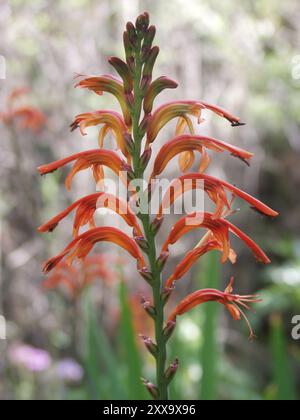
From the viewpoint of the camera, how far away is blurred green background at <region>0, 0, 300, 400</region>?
457cm

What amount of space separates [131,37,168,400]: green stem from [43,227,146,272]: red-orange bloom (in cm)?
5

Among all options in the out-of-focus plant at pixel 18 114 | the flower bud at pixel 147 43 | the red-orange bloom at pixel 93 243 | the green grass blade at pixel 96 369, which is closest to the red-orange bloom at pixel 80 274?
the green grass blade at pixel 96 369

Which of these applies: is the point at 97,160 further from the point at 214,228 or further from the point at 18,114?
the point at 18,114

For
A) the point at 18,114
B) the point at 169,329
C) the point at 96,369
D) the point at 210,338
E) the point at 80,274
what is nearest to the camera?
the point at 169,329

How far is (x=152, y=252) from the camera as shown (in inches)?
55.7

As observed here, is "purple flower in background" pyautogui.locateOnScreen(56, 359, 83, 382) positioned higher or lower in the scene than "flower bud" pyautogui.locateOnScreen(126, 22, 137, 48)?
lower

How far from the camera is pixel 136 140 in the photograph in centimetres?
139

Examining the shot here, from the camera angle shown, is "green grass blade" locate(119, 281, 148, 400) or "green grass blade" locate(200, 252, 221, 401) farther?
"green grass blade" locate(200, 252, 221, 401)

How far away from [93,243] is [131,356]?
3.74ft

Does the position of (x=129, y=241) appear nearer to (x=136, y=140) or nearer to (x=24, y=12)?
(x=136, y=140)

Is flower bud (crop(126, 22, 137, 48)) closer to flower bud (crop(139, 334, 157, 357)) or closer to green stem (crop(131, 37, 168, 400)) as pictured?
green stem (crop(131, 37, 168, 400))

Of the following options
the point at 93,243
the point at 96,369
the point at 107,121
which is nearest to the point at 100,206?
the point at 93,243

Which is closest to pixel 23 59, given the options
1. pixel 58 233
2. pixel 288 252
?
pixel 58 233

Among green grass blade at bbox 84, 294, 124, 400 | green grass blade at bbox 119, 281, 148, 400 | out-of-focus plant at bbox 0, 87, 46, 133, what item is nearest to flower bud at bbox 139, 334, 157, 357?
green grass blade at bbox 119, 281, 148, 400
